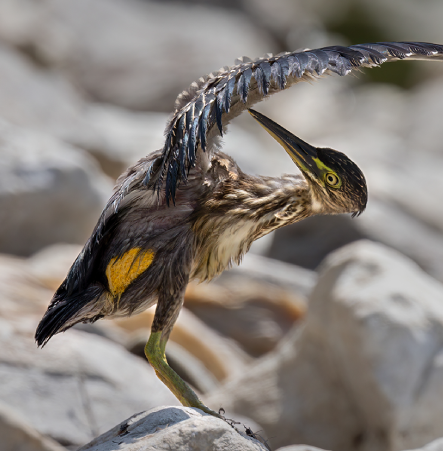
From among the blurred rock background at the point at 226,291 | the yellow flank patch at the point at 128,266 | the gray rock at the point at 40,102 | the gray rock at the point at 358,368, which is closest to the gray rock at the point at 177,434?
Answer: the blurred rock background at the point at 226,291

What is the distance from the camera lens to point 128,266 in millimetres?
3650

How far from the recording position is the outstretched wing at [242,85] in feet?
10.3

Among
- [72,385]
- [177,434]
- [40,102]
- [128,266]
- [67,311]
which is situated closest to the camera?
[177,434]

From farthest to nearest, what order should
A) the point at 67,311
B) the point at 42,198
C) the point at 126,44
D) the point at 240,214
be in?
the point at 126,44
the point at 42,198
the point at 240,214
the point at 67,311

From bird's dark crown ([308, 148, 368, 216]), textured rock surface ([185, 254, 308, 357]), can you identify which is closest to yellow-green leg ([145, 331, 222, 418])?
bird's dark crown ([308, 148, 368, 216])

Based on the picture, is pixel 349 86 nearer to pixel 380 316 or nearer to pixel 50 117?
pixel 50 117

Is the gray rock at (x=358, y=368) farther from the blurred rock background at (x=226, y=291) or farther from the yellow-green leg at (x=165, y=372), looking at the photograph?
the yellow-green leg at (x=165, y=372)

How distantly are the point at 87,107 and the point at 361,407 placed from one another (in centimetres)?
857

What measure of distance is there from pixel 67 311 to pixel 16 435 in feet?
2.49

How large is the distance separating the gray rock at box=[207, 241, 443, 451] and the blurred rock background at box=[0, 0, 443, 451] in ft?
0.04

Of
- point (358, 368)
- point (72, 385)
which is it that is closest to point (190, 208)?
point (72, 385)

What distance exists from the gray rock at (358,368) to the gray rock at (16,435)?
6.87 ft

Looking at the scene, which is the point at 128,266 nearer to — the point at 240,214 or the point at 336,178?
the point at 240,214

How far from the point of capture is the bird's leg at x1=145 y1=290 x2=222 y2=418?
11.8 feet
